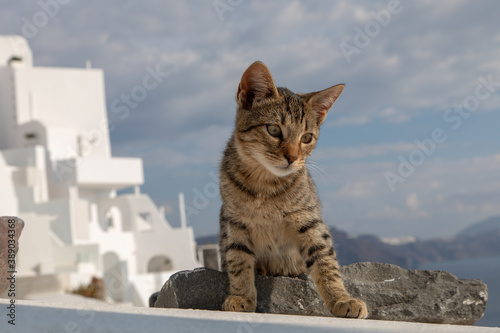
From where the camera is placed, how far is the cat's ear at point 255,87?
408 centimetres

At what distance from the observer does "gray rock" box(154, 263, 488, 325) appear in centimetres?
432

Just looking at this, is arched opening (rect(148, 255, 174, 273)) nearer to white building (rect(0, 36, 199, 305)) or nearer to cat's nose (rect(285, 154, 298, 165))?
white building (rect(0, 36, 199, 305))

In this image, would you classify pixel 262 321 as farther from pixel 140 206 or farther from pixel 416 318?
pixel 140 206

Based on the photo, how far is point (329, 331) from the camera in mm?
2920

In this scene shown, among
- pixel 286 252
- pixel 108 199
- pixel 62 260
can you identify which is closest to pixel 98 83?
pixel 108 199

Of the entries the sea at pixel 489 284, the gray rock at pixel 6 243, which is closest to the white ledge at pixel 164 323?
the gray rock at pixel 6 243

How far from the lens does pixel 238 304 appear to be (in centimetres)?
392

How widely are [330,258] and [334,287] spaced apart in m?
0.23

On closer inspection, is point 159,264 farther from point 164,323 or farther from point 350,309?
point 164,323

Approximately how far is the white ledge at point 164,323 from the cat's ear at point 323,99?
67.3 inches

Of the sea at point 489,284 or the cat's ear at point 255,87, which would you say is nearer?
the cat's ear at point 255,87

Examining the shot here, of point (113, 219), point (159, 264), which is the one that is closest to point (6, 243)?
point (113, 219)

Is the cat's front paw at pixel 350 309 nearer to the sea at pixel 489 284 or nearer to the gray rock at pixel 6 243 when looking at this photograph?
the sea at pixel 489 284

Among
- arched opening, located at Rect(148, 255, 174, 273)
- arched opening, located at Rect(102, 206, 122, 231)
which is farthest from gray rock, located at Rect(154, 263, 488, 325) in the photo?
arched opening, located at Rect(102, 206, 122, 231)
